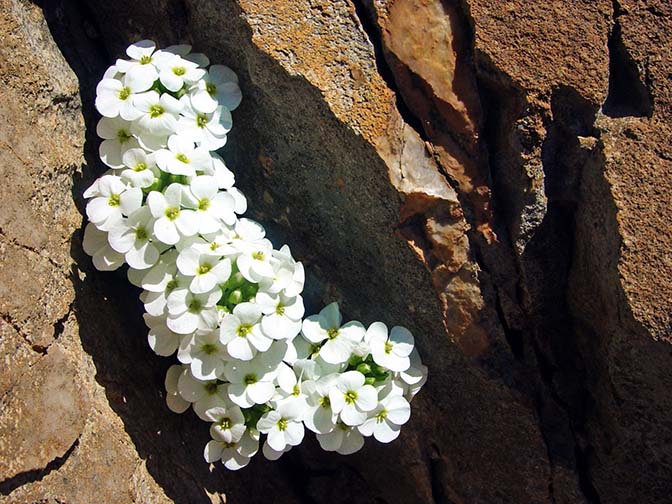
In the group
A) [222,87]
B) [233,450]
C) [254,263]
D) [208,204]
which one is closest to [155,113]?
[222,87]

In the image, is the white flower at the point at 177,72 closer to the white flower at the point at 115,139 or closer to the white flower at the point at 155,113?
the white flower at the point at 155,113

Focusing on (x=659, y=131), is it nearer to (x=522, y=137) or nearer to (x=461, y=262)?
(x=522, y=137)

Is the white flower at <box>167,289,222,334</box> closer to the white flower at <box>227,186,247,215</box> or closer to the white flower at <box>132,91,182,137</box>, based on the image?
the white flower at <box>227,186,247,215</box>

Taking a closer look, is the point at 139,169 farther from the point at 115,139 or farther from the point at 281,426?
the point at 281,426

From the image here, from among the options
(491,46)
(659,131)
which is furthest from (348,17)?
(659,131)

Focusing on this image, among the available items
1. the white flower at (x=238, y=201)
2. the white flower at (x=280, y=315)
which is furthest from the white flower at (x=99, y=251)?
the white flower at (x=280, y=315)
